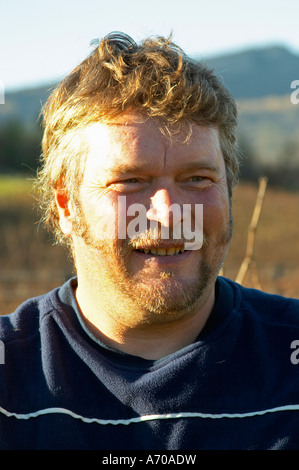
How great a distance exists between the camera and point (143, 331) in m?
2.17

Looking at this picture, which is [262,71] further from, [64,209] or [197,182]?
[197,182]

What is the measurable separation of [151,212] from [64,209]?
1.62ft

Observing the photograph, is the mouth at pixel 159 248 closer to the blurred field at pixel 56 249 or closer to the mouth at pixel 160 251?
the mouth at pixel 160 251

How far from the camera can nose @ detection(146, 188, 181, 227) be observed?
2.03 meters

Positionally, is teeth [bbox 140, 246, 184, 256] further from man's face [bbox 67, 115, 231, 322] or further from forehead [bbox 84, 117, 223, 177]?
forehead [bbox 84, 117, 223, 177]

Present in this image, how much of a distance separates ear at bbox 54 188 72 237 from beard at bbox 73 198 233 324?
200mm

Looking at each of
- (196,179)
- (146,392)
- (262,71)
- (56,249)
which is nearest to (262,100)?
(262,71)

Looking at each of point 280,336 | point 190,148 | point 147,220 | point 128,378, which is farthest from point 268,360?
point 190,148

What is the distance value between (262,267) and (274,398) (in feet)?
42.8

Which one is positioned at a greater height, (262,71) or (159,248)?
(262,71)

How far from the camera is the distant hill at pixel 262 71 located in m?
59.4

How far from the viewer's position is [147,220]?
2.04m

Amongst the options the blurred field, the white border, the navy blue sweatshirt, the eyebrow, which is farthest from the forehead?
the blurred field

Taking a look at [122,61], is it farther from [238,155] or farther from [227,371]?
[227,371]
